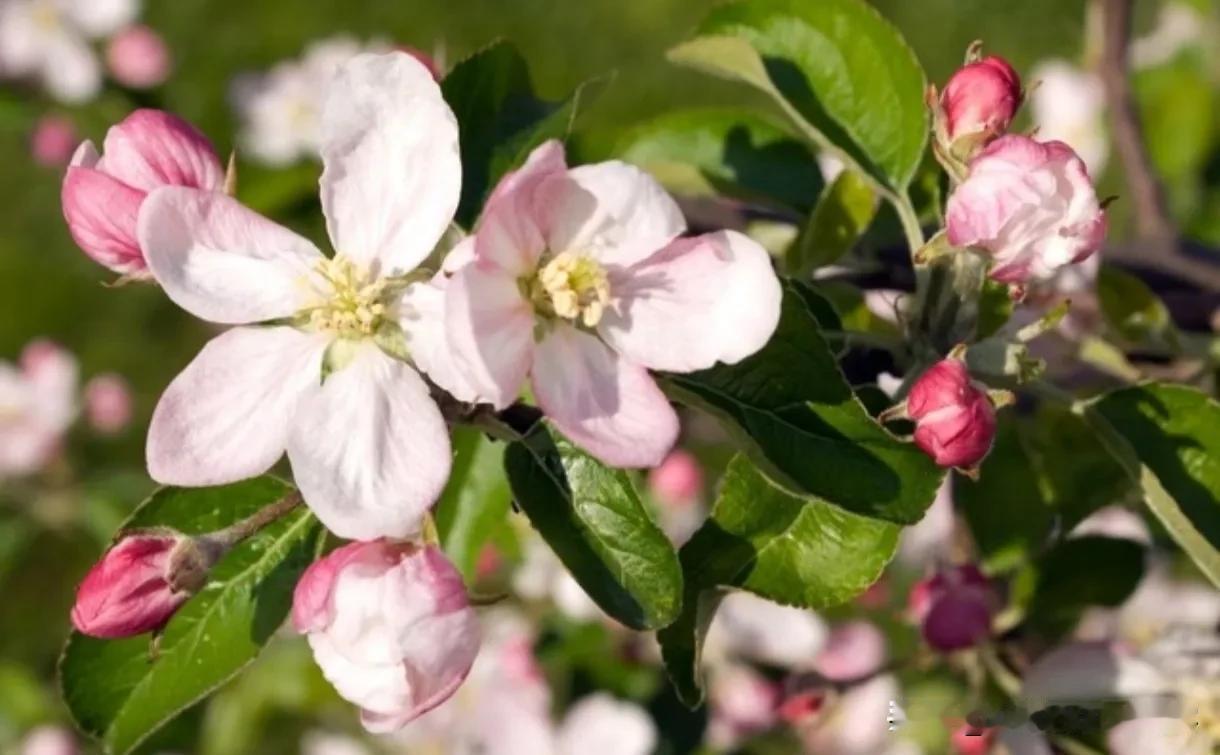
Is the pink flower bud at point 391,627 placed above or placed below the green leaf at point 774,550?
above

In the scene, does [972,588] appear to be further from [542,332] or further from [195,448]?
[195,448]

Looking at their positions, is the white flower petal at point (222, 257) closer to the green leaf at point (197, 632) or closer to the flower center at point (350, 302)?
the flower center at point (350, 302)

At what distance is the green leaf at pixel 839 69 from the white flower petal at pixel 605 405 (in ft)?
1.15

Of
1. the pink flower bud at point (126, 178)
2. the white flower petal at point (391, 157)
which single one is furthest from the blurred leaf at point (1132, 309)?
the pink flower bud at point (126, 178)

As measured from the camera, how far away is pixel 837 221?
1.21 metres

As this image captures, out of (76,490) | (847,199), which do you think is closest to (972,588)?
(847,199)

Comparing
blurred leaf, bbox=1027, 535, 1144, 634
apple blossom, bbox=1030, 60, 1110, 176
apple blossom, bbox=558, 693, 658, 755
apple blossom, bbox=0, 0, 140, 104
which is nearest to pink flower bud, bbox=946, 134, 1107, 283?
blurred leaf, bbox=1027, 535, 1144, 634

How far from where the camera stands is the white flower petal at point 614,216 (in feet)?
2.99

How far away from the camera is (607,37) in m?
4.27

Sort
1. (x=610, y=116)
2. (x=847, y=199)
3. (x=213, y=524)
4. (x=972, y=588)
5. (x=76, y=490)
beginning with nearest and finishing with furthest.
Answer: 1. (x=213, y=524)
2. (x=847, y=199)
3. (x=972, y=588)
4. (x=76, y=490)
5. (x=610, y=116)

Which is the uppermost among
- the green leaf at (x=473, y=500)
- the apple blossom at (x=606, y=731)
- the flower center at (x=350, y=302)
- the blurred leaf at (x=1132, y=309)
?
the flower center at (x=350, y=302)

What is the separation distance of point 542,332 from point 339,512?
0.18 meters

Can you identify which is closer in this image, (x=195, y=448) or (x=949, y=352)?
(x=195, y=448)

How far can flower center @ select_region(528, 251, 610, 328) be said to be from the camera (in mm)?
955
